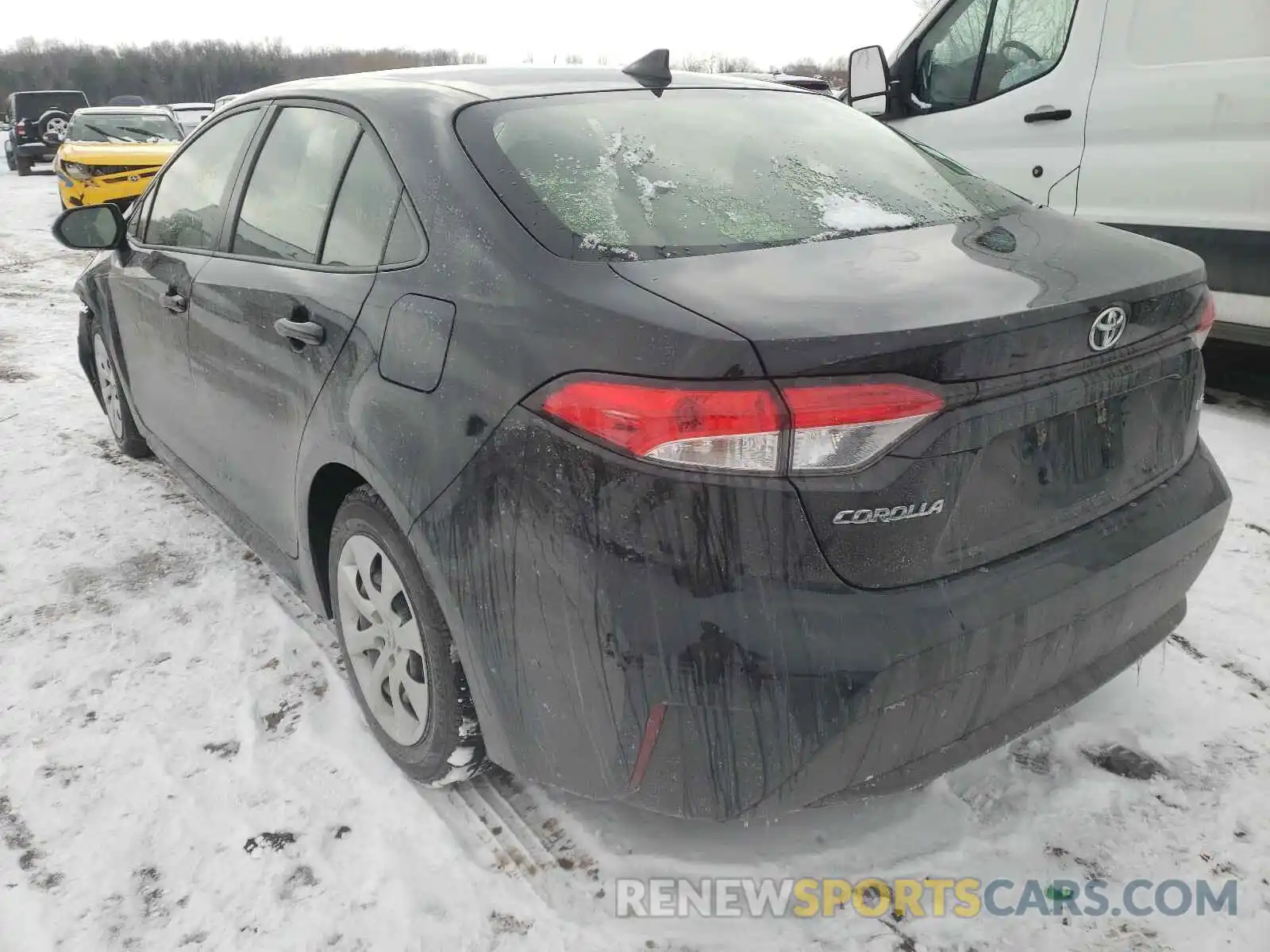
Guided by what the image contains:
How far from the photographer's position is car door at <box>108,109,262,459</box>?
2953 millimetres

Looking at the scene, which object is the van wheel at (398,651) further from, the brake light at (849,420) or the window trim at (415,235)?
the brake light at (849,420)

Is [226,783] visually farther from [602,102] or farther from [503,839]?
[602,102]

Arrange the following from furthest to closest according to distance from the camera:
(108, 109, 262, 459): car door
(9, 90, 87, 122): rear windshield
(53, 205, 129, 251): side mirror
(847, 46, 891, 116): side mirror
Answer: (9, 90, 87, 122): rear windshield
(847, 46, 891, 116): side mirror
(53, 205, 129, 251): side mirror
(108, 109, 262, 459): car door

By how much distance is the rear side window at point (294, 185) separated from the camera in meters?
2.35

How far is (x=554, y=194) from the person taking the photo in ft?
6.24

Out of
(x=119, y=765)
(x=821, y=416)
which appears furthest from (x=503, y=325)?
(x=119, y=765)

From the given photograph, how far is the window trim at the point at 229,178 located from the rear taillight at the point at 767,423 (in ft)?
6.25

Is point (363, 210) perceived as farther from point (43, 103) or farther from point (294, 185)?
point (43, 103)

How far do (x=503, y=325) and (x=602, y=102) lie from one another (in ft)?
2.92

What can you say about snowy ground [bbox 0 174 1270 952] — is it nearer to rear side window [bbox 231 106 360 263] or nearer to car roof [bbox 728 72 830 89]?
rear side window [bbox 231 106 360 263]

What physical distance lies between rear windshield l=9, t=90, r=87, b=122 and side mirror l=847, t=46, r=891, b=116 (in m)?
24.0

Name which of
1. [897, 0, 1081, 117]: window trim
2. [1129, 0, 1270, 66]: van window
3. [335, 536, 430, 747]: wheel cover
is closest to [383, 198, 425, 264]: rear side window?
[335, 536, 430, 747]: wheel cover

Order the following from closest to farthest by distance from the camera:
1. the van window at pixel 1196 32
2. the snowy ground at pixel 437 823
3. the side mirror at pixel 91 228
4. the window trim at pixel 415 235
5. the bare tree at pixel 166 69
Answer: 1. the snowy ground at pixel 437 823
2. the window trim at pixel 415 235
3. the side mirror at pixel 91 228
4. the van window at pixel 1196 32
5. the bare tree at pixel 166 69

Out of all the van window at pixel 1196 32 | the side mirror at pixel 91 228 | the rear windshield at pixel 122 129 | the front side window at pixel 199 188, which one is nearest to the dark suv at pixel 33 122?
the rear windshield at pixel 122 129
